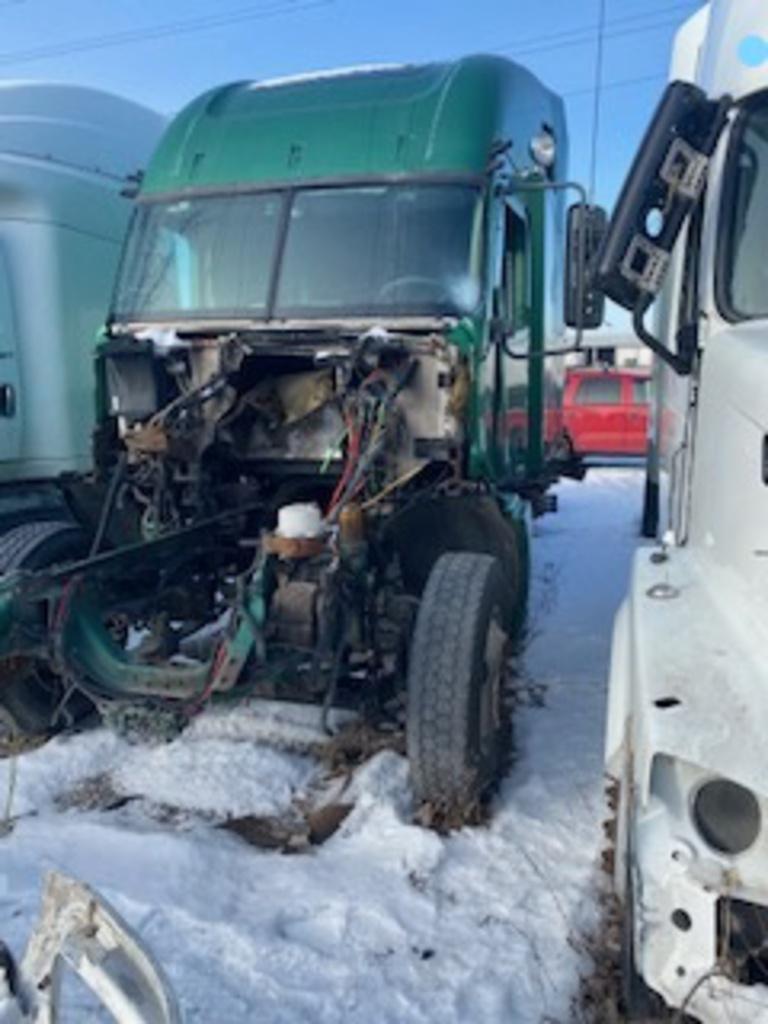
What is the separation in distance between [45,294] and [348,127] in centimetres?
329

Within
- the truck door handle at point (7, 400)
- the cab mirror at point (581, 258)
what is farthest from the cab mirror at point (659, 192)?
the truck door handle at point (7, 400)

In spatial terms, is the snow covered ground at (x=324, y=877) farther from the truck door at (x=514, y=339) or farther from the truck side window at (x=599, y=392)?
the truck side window at (x=599, y=392)

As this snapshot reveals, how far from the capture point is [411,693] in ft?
12.0

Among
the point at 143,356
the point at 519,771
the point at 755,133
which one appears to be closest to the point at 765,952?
the point at 519,771

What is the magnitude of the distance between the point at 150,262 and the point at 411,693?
3.00 m

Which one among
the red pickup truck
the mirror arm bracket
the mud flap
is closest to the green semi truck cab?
the mirror arm bracket

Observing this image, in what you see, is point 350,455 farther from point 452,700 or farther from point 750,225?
point 750,225

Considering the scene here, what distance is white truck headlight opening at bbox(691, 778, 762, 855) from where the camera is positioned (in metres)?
1.97

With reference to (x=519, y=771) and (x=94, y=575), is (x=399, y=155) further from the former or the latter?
(x=519, y=771)

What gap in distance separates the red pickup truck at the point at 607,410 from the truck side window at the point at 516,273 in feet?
31.6

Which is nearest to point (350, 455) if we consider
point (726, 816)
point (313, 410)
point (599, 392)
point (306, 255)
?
point (313, 410)

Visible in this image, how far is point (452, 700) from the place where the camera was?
358 centimetres

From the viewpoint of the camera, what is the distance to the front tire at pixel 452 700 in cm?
357

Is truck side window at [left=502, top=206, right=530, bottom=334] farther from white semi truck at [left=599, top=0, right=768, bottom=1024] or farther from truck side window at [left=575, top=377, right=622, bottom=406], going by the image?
truck side window at [left=575, top=377, right=622, bottom=406]
